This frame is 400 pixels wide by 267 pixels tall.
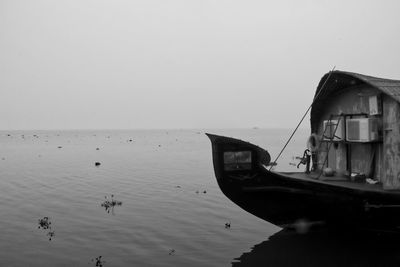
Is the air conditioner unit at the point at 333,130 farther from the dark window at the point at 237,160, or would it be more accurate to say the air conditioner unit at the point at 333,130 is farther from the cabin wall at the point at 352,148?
the dark window at the point at 237,160

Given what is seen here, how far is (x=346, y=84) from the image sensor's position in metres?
13.1

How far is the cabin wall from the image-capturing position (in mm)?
12023

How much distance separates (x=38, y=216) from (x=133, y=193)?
6075mm

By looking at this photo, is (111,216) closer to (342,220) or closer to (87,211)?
(87,211)

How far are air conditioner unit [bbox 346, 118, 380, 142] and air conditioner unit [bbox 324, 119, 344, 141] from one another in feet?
2.84

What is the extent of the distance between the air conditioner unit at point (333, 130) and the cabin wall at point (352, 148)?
32 centimetres

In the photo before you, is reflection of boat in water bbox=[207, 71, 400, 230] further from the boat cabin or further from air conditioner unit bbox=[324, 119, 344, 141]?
air conditioner unit bbox=[324, 119, 344, 141]

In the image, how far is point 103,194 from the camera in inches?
770

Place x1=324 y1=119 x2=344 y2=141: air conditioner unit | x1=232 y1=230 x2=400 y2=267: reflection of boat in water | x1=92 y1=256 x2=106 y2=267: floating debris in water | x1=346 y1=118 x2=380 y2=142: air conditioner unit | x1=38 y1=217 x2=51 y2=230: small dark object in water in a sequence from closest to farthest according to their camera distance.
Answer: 1. x1=92 y1=256 x2=106 y2=267: floating debris in water
2. x1=232 y1=230 x2=400 y2=267: reflection of boat in water
3. x1=346 y1=118 x2=380 y2=142: air conditioner unit
4. x1=38 y1=217 x2=51 y2=230: small dark object in water
5. x1=324 y1=119 x2=344 y2=141: air conditioner unit

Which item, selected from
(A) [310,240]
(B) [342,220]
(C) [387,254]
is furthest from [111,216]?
(C) [387,254]

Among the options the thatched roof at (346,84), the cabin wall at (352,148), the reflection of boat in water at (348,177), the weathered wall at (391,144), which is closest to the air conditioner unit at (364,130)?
the reflection of boat in water at (348,177)

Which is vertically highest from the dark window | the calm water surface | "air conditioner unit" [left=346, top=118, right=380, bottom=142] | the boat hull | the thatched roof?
the thatched roof

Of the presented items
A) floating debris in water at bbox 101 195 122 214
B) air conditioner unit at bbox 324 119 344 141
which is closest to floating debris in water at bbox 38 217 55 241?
floating debris in water at bbox 101 195 122 214

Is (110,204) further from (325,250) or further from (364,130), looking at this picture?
(364,130)
